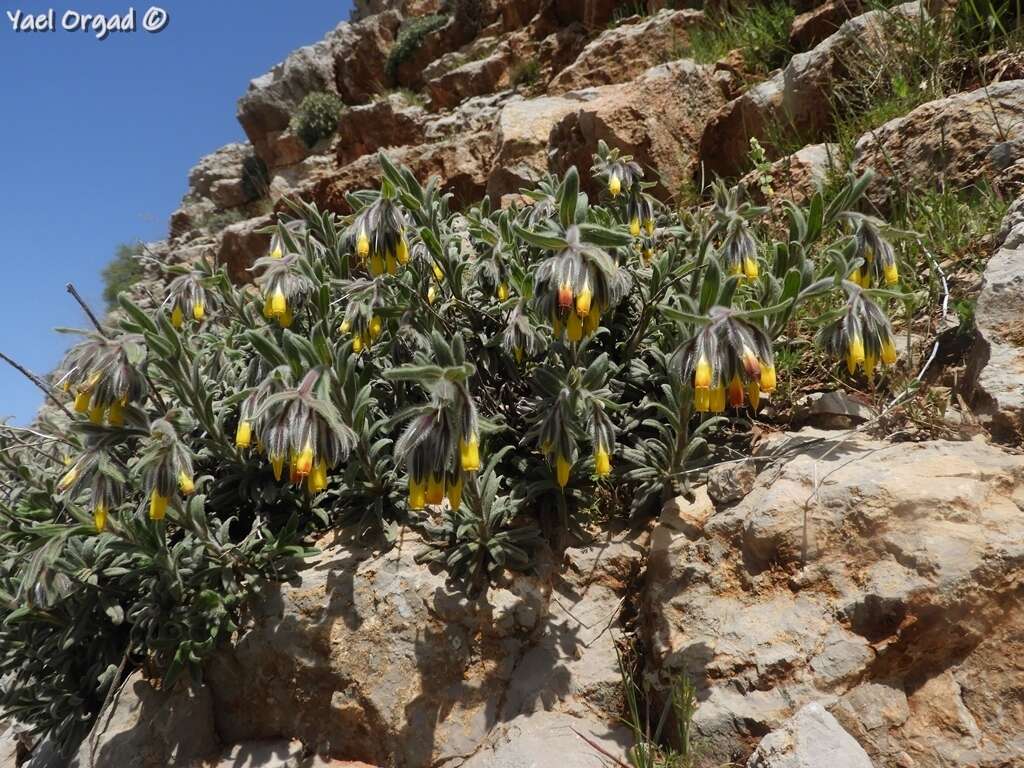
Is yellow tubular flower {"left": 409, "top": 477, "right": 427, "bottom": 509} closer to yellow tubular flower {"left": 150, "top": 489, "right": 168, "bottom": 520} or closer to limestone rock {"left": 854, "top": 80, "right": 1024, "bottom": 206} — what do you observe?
yellow tubular flower {"left": 150, "top": 489, "right": 168, "bottom": 520}

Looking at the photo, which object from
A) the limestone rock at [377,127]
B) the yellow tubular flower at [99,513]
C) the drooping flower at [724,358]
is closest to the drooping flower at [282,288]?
the yellow tubular flower at [99,513]

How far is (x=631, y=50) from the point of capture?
8.51 m

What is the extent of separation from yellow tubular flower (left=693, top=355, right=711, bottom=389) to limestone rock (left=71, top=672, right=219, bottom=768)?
2761 millimetres

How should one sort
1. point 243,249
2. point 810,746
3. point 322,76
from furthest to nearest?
1. point 322,76
2. point 243,249
3. point 810,746

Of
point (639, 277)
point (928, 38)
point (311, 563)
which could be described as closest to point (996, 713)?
point (639, 277)

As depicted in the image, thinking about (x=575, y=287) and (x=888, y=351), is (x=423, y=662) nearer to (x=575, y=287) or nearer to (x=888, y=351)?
(x=575, y=287)

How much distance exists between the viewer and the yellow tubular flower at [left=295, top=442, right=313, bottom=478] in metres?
2.51

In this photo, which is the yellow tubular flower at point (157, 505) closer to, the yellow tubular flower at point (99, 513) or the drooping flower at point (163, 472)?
the drooping flower at point (163, 472)

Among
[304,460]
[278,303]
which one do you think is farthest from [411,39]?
[304,460]

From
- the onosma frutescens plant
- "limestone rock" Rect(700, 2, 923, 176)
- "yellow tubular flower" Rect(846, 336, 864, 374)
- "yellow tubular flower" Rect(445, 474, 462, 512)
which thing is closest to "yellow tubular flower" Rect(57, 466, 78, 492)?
the onosma frutescens plant

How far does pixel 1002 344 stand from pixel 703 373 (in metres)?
1.51

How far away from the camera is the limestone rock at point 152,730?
3127 millimetres

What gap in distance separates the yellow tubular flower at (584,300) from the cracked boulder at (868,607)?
110 centimetres

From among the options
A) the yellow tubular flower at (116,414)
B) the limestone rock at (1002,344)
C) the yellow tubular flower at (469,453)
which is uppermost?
the yellow tubular flower at (116,414)
